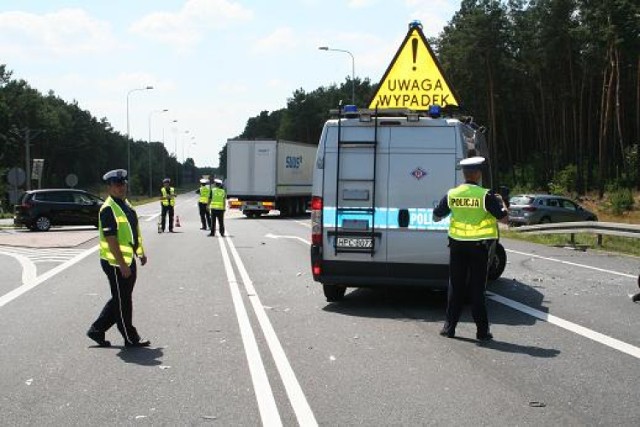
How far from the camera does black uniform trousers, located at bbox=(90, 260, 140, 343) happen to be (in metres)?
7.18

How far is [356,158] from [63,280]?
228 inches

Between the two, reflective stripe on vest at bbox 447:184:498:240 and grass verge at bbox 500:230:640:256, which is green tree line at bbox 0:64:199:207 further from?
reflective stripe on vest at bbox 447:184:498:240

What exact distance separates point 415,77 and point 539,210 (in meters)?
18.9

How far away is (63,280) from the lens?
12.6m

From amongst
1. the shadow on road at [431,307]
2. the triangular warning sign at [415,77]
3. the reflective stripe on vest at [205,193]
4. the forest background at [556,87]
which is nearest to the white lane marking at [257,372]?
the shadow on road at [431,307]

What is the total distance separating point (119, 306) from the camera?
7.20 m

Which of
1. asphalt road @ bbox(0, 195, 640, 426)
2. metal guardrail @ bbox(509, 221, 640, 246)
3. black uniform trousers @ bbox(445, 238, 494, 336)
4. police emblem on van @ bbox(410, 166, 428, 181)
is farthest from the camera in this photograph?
metal guardrail @ bbox(509, 221, 640, 246)

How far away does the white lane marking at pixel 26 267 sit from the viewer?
12812mm

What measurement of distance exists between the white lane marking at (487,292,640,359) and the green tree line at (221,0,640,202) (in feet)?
119

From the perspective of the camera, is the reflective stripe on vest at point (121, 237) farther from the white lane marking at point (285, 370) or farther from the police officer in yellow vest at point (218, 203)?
the police officer in yellow vest at point (218, 203)

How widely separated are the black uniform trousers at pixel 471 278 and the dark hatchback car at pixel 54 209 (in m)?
21.8

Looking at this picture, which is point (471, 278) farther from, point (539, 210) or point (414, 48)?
point (539, 210)

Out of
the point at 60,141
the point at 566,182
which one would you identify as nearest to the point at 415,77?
the point at 566,182

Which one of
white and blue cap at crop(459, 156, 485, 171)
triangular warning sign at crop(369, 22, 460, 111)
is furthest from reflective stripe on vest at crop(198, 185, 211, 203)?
white and blue cap at crop(459, 156, 485, 171)
